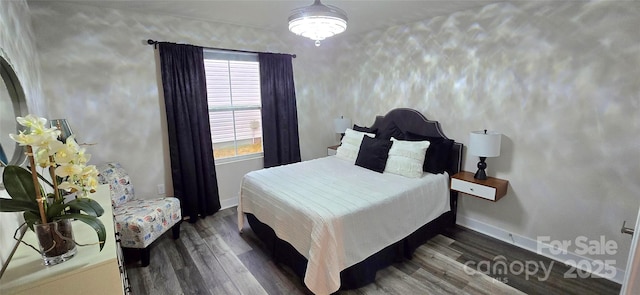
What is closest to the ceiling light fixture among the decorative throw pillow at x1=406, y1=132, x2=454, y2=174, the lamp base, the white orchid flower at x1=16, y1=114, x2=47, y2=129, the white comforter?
the white comforter

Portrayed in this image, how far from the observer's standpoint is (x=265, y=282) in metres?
2.28

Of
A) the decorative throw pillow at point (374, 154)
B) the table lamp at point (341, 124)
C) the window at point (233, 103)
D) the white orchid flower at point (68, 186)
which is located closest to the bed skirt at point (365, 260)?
the decorative throw pillow at point (374, 154)

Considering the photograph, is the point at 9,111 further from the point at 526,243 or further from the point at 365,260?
the point at 526,243

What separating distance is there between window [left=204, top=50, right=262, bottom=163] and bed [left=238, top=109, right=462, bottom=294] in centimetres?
100

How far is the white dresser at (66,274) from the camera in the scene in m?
1.04

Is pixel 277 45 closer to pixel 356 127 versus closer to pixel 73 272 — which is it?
pixel 356 127

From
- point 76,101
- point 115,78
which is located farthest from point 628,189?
point 76,101

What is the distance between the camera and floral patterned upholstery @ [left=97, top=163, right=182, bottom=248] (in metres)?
2.41

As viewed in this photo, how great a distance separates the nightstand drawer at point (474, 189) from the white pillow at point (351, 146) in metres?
1.13

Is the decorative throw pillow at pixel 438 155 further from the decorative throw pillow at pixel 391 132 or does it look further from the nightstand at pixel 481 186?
the decorative throw pillow at pixel 391 132

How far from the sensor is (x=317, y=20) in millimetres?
1991

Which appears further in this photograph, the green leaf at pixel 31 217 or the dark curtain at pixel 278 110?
the dark curtain at pixel 278 110

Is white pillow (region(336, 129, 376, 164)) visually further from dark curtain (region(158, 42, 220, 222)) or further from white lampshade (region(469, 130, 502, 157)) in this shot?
dark curtain (region(158, 42, 220, 222))

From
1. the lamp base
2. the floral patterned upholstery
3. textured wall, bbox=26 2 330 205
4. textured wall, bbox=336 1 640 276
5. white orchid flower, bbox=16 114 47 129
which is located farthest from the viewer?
the lamp base
